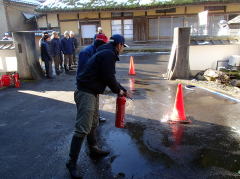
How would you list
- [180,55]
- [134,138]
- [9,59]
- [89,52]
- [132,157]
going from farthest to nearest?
1. [9,59]
2. [180,55]
3. [134,138]
4. [132,157]
5. [89,52]

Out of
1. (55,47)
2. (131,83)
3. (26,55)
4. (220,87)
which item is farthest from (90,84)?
(55,47)

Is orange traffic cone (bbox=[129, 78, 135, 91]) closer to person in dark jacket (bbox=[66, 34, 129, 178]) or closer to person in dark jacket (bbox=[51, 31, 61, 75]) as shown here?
person in dark jacket (bbox=[51, 31, 61, 75])

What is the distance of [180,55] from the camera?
8594 mm

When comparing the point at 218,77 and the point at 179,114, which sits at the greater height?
the point at 218,77

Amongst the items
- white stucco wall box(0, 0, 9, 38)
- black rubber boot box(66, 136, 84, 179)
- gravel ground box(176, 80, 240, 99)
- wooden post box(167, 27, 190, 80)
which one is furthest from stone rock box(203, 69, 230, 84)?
white stucco wall box(0, 0, 9, 38)

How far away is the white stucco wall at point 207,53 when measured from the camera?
381 inches

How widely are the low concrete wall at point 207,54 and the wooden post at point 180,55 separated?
3.72ft

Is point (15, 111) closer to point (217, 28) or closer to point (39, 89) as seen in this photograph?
point (39, 89)

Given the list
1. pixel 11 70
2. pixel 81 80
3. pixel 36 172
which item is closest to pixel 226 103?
pixel 81 80

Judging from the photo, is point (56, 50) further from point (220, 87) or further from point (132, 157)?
point (132, 157)

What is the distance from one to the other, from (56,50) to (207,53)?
22.4ft

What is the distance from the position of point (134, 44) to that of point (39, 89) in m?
12.4

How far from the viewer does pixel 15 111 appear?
593cm

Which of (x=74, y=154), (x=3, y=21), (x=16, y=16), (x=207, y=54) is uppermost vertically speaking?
(x=16, y=16)
